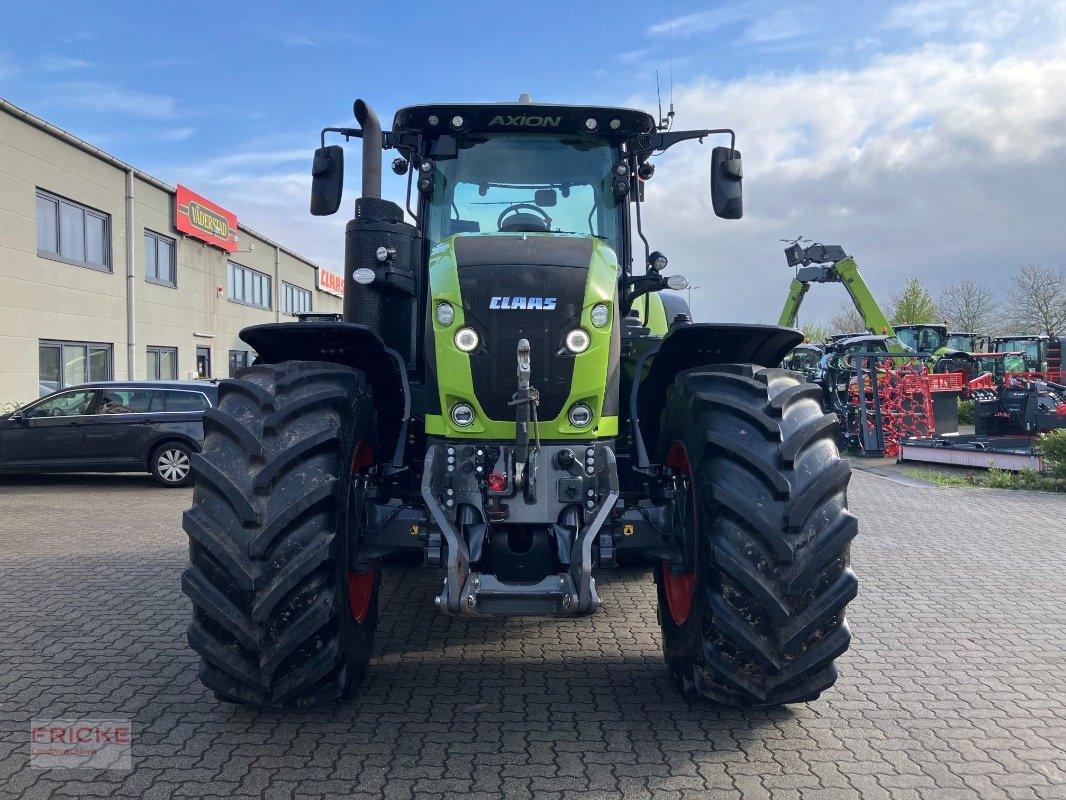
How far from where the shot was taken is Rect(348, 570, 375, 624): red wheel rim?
14.1ft

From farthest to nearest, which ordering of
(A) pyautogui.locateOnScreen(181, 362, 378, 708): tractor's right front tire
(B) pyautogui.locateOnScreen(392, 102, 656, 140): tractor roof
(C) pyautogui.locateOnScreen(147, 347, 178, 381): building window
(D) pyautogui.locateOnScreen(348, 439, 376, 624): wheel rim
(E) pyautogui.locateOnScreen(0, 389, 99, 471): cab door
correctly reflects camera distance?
(C) pyautogui.locateOnScreen(147, 347, 178, 381): building window < (E) pyautogui.locateOnScreen(0, 389, 99, 471): cab door < (B) pyautogui.locateOnScreen(392, 102, 656, 140): tractor roof < (D) pyautogui.locateOnScreen(348, 439, 376, 624): wheel rim < (A) pyautogui.locateOnScreen(181, 362, 378, 708): tractor's right front tire

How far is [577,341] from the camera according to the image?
4.02 metres

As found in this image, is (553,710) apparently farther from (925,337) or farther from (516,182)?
(925,337)

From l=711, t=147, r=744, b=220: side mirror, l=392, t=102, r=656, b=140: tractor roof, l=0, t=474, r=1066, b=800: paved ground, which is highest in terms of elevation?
l=392, t=102, r=656, b=140: tractor roof

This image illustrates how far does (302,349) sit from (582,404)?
5.02 feet

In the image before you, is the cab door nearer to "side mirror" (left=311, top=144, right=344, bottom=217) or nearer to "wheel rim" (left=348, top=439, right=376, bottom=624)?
"side mirror" (left=311, top=144, right=344, bottom=217)

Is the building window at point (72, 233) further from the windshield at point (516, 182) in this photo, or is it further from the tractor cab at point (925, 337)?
the tractor cab at point (925, 337)

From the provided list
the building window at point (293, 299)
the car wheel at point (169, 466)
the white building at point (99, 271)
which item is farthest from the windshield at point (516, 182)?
the building window at point (293, 299)

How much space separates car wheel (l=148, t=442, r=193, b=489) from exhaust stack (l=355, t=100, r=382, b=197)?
8.92 metres

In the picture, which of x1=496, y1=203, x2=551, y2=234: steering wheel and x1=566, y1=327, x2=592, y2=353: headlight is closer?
x1=566, y1=327, x2=592, y2=353: headlight

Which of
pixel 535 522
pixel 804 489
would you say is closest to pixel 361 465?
pixel 535 522

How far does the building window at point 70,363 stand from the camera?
1958 centimetres

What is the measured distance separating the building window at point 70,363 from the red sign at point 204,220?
18.6ft

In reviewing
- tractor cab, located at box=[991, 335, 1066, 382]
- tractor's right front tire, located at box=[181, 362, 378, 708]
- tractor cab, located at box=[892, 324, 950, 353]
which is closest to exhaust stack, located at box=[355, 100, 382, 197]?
tractor's right front tire, located at box=[181, 362, 378, 708]
